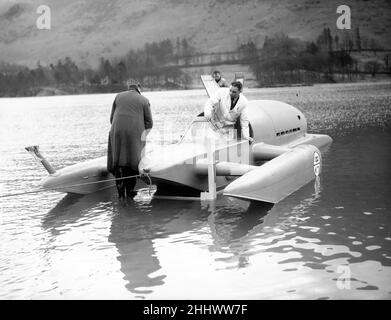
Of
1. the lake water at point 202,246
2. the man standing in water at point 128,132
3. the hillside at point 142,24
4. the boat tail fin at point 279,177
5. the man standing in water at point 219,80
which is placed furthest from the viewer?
→ the hillside at point 142,24

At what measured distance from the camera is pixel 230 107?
11.0 m

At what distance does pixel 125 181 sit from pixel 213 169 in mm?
1981

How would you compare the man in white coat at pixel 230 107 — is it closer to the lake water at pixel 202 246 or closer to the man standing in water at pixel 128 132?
the man standing in water at pixel 128 132

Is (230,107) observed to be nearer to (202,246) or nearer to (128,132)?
(128,132)

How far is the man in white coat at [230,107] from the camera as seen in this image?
10836 mm

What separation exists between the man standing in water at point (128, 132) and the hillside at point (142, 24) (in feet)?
146

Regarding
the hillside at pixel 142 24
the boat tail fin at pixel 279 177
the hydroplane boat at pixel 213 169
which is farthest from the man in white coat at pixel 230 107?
the hillside at pixel 142 24

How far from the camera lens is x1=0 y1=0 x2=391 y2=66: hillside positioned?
7012 centimetres

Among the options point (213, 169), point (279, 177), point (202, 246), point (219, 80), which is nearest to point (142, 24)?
point (219, 80)

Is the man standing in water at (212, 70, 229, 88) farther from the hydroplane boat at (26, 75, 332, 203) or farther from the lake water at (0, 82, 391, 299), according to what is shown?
the lake water at (0, 82, 391, 299)

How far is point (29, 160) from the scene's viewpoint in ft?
60.6

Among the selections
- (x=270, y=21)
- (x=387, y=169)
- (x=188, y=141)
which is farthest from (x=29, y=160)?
(x=270, y=21)

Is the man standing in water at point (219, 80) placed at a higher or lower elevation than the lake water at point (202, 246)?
higher
